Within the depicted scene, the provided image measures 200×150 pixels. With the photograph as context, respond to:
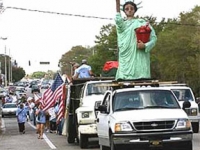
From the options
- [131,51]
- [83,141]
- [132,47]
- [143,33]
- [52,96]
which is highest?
[143,33]

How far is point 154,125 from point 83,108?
701 centimetres

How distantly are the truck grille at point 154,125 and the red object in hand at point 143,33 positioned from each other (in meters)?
4.26

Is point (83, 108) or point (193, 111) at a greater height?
point (83, 108)

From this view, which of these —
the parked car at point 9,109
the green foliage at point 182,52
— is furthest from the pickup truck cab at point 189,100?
the parked car at point 9,109

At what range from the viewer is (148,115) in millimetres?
13867

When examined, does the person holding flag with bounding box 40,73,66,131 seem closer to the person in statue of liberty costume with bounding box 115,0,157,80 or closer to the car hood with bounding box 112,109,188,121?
the person in statue of liberty costume with bounding box 115,0,157,80

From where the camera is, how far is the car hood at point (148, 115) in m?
13.8

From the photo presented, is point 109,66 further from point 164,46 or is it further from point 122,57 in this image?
point 164,46

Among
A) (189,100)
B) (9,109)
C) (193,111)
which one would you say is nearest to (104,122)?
(193,111)

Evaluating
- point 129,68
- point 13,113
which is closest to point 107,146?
point 129,68

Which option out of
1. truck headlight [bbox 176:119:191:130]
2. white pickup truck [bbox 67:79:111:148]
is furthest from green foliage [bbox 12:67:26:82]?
truck headlight [bbox 176:119:191:130]

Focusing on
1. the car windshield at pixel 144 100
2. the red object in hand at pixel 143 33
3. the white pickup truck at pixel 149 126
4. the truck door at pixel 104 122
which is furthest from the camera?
the red object in hand at pixel 143 33

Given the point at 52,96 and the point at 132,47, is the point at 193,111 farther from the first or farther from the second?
the point at 52,96

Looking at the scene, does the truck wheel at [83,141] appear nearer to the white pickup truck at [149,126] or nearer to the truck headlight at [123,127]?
the white pickup truck at [149,126]
